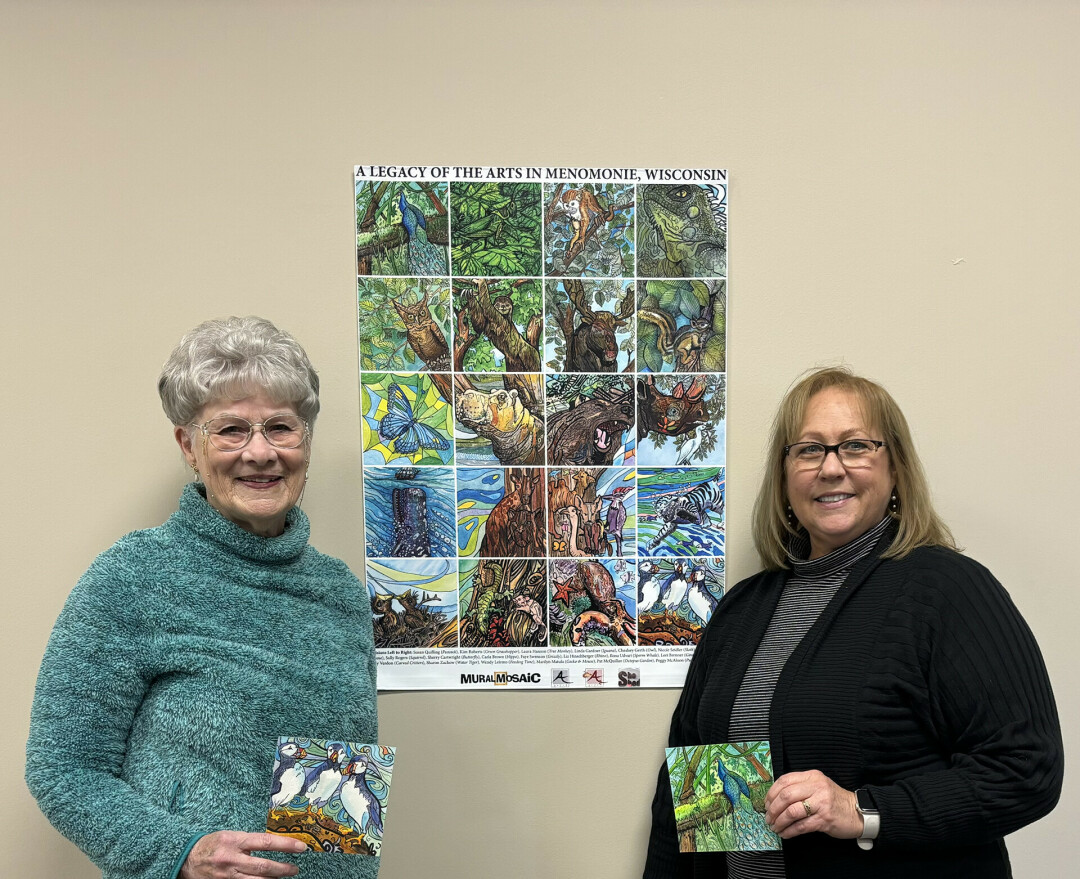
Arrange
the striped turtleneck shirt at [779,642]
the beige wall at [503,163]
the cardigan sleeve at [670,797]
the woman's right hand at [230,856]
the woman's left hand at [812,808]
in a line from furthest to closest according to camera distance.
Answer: the beige wall at [503,163] → the cardigan sleeve at [670,797] → the striped turtleneck shirt at [779,642] → the woman's left hand at [812,808] → the woman's right hand at [230,856]

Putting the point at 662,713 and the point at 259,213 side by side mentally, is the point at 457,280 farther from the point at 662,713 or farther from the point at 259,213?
the point at 662,713

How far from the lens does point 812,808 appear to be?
1311 mm

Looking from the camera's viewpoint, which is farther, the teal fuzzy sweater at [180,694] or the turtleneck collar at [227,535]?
the turtleneck collar at [227,535]

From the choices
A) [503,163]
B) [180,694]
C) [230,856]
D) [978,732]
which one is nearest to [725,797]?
[978,732]

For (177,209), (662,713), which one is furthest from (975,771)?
(177,209)

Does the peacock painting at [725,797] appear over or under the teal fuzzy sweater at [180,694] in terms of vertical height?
under

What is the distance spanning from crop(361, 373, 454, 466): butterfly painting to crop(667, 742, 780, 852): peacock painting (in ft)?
2.81

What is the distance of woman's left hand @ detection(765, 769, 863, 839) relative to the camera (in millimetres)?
1312

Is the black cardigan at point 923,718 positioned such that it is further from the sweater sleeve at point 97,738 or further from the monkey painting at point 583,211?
the sweater sleeve at point 97,738

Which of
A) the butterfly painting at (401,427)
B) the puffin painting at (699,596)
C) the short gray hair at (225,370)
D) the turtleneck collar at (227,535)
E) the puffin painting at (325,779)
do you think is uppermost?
the short gray hair at (225,370)

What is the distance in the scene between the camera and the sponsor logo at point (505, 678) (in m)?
1.78

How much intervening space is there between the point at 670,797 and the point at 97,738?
44.4 inches

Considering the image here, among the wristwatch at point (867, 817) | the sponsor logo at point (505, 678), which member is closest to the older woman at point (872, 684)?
the wristwatch at point (867, 817)

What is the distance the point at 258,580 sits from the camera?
136 centimetres
